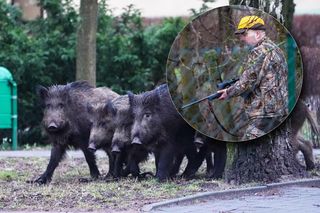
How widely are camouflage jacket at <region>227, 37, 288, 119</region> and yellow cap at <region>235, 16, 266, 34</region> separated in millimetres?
198

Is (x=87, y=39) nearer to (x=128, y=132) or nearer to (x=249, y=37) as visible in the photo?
(x=128, y=132)

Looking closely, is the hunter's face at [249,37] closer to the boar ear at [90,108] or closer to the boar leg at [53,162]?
the boar ear at [90,108]

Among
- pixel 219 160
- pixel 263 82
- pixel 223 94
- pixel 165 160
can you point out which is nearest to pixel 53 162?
pixel 165 160

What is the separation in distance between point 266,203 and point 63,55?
11889mm

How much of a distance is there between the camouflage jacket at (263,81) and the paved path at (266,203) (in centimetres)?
103

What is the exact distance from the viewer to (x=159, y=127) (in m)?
11.7

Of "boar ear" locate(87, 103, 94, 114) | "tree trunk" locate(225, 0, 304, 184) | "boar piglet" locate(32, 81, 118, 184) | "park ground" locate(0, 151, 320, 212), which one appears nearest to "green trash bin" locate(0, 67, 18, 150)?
"park ground" locate(0, 151, 320, 212)

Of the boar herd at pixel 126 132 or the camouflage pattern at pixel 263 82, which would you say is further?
the boar herd at pixel 126 132

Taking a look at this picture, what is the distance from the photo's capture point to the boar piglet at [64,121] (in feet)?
40.2

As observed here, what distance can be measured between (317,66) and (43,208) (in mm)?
6202

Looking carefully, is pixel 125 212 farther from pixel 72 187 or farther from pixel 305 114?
pixel 305 114

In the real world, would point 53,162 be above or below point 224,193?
above

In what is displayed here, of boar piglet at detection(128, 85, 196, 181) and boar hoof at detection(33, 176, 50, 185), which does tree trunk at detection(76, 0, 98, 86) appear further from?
boar piglet at detection(128, 85, 196, 181)

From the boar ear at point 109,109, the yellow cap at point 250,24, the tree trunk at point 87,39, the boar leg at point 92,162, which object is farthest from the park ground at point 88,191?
the tree trunk at point 87,39
